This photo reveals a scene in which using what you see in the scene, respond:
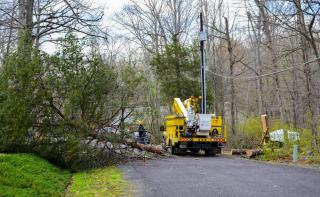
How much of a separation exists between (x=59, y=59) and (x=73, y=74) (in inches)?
28.4

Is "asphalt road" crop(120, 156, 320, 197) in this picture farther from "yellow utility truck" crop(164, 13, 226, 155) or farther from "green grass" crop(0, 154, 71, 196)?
"yellow utility truck" crop(164, 13, 226, 155)

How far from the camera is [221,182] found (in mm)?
10070

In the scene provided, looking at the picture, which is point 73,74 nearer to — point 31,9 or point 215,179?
point 31,9

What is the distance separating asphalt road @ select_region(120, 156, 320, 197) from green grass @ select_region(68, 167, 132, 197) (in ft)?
0.92

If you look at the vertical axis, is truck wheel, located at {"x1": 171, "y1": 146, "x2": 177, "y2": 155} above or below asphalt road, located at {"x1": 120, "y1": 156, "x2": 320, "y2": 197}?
above

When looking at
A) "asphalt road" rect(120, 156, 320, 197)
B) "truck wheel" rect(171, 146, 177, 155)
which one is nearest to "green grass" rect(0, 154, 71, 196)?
"asphalt road" rect(120, 156, 320, 197)

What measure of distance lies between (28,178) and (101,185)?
5.67ft

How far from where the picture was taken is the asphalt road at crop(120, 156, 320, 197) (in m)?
8.59

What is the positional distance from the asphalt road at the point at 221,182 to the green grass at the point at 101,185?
0.92ft

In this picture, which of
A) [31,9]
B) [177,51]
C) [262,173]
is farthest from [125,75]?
[177,51]

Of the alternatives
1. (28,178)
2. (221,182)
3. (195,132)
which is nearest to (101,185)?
(28,178)

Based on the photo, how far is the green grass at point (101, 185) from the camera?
928 cm

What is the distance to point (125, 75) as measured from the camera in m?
16.2

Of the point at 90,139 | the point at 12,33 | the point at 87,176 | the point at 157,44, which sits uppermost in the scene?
the point at 157,44
